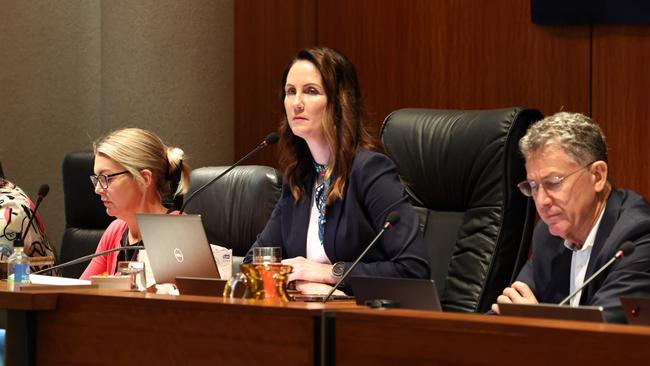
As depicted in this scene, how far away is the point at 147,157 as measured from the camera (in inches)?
142

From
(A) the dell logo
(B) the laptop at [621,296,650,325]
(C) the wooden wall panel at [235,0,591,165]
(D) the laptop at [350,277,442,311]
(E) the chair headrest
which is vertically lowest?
(A) the dell logo

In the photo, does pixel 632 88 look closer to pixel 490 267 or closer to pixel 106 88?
pixel 490 267

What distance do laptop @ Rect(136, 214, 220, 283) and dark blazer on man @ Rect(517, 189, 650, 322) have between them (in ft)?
2.54

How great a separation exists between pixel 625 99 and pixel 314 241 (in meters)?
1.40

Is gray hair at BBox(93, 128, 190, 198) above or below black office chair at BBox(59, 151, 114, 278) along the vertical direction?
above

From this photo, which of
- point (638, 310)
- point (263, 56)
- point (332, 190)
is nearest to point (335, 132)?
point (332, 190)

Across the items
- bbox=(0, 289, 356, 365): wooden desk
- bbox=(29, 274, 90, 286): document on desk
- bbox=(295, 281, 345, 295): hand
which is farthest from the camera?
bbox=(295, 281, 345, 295): hand

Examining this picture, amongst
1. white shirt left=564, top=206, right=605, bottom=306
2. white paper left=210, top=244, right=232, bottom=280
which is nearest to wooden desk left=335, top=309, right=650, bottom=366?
white shirt left=564, top=206, right=605, bottom=306

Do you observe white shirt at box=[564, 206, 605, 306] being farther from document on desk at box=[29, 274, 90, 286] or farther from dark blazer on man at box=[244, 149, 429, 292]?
document on desk at box=[29, 274, 90, 286]

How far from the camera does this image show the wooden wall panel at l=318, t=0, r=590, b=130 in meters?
4.07

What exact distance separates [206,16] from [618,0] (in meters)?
1.98

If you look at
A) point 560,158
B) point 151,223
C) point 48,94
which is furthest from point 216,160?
point 560,158

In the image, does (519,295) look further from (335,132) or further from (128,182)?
(128,182)

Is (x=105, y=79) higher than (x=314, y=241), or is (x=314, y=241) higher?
(x=105, y=79)
